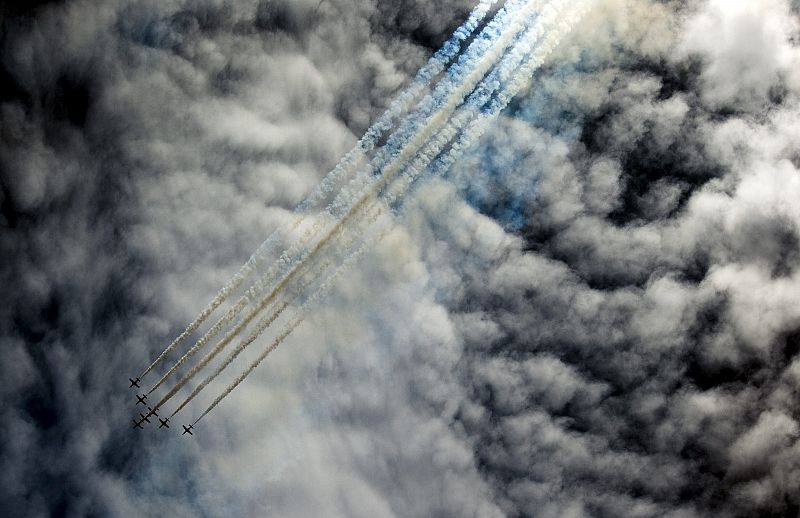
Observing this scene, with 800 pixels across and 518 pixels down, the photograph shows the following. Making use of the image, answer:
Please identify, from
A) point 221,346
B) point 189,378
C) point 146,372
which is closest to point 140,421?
point 146,372

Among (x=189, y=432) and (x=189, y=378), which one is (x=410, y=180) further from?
(x=189, y=432)

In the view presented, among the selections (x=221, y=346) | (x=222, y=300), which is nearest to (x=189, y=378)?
(x=221, y=346)

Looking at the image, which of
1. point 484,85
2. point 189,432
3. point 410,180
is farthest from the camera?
point 189,432

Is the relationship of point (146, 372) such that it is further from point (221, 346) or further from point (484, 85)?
point (484, 85)

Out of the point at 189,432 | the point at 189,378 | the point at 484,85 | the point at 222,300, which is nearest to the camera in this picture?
the point at 484,85

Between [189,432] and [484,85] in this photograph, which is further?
[189,432]

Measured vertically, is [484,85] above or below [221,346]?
above

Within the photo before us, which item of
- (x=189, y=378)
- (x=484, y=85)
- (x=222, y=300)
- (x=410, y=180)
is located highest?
(x=484, y=85)

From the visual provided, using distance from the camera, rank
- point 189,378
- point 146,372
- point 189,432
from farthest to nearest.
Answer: point 189,432
point 146,372
point 189,378

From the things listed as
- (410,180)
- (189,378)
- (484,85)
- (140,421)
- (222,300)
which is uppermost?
(484,85)
